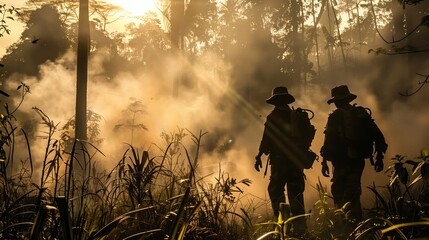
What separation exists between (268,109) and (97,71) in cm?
1116

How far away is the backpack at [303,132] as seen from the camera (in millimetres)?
4930

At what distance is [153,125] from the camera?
15.7 metres

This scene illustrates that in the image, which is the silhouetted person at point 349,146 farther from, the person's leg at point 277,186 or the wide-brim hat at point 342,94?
the person's leg at point 277,186

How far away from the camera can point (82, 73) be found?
991 centimetres

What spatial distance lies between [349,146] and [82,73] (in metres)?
7.15

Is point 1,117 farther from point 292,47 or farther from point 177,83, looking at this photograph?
point 292,47

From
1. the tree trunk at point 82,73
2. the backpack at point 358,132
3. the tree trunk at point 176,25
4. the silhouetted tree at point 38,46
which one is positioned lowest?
the backpack at point 358,132

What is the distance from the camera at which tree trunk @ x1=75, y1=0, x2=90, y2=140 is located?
9.53 metres

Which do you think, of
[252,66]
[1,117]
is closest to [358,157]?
[1,117]

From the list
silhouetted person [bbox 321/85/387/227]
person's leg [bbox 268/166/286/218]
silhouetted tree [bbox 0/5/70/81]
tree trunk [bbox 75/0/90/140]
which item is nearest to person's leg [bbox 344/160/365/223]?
silhouetted person [bbox 321/85/387/227]

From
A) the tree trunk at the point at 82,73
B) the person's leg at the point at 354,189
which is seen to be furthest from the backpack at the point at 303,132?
the tree trunk at the point at 82,73

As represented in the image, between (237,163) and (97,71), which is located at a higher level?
(97,71)

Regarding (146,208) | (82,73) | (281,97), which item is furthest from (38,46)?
(146,208)

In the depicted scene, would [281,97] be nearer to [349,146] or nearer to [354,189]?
[349,146]
